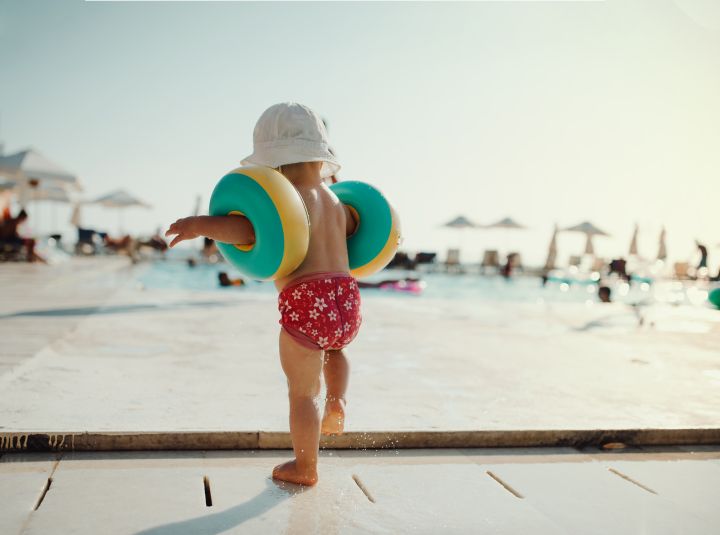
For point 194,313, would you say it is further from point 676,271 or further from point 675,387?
point 676,271

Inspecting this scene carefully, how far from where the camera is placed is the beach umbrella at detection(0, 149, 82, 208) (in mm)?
17469

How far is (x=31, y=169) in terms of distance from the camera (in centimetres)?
1759

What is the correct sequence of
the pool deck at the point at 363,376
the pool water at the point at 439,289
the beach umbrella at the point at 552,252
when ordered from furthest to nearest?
1. the beach umbrella at the point at 552,252
2. the pool water at the point at 439,289
3. the pool deck at the point at 363,376

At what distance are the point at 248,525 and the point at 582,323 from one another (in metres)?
7.72

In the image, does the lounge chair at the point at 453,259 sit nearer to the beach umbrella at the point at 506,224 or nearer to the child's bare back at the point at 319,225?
the beach umbrella at the point at 506,224

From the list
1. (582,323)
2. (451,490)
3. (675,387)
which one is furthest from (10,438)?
(582,323)

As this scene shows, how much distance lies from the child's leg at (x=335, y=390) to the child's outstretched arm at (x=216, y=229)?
25.2 inches

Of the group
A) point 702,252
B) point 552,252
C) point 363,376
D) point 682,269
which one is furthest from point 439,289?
point 682,269

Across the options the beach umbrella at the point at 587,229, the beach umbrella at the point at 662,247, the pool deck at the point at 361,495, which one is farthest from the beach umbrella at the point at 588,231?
the pool deck at the point at 361,495

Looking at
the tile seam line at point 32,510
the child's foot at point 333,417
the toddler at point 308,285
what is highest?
the toddler at point 308,285

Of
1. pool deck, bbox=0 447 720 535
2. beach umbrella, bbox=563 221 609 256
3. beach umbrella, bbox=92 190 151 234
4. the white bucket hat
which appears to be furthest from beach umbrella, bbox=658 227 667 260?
the white bucket hat

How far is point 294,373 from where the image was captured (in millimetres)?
2328

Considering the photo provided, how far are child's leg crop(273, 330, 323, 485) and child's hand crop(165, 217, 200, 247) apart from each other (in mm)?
531

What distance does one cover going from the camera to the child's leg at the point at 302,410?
2.30m
